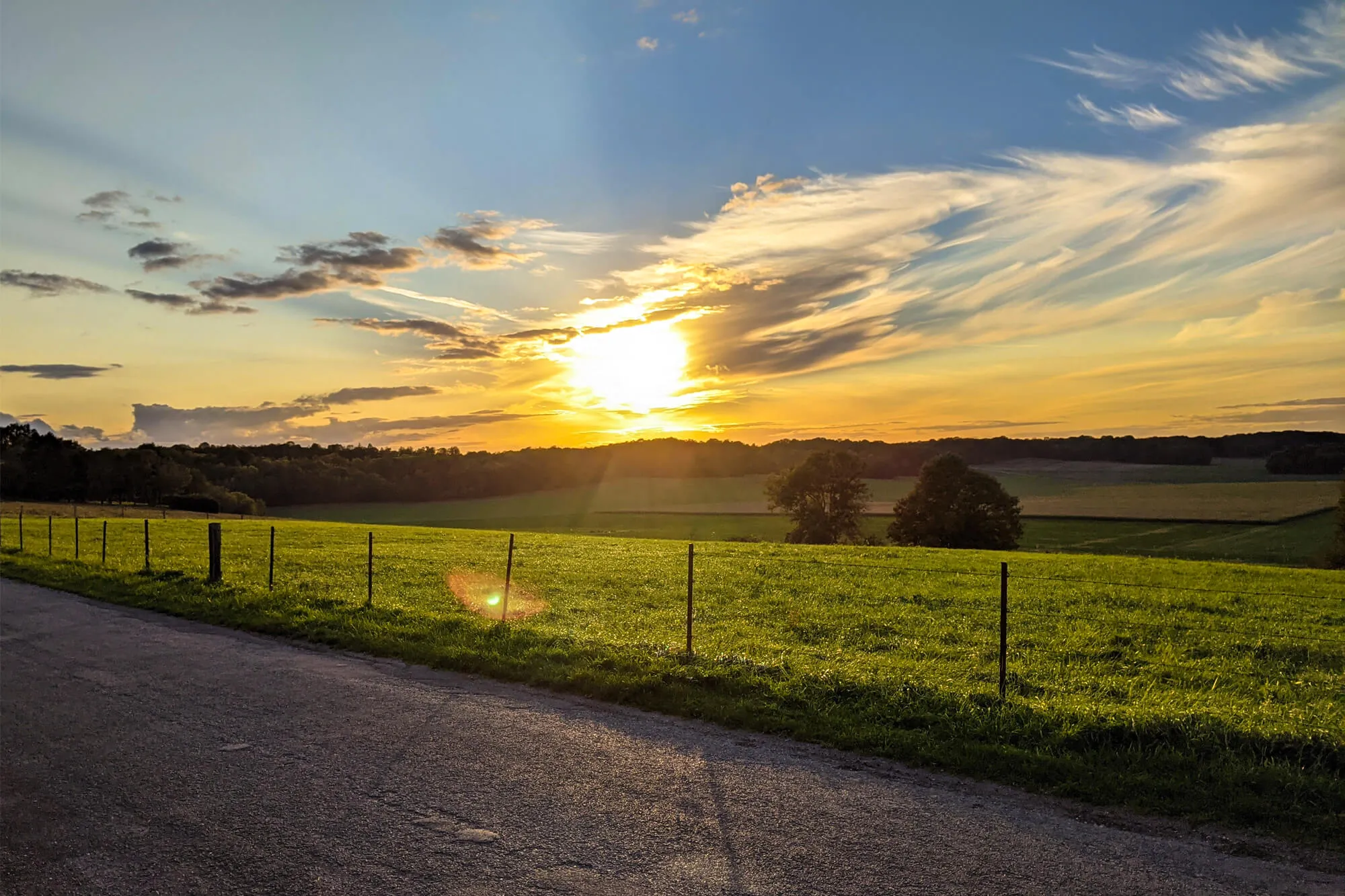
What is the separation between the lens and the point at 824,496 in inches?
2761

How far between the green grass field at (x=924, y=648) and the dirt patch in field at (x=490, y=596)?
13.2 inches

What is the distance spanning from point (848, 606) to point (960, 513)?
42.9 metres

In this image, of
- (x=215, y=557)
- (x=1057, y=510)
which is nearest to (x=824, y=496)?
(x=1057, y=510)

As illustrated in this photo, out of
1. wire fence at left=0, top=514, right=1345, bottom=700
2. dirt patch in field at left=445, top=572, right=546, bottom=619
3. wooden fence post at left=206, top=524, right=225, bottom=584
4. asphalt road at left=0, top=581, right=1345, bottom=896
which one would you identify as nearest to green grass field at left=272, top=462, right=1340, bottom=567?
wire fence at left=0, top=514, right=1345, bottom=700

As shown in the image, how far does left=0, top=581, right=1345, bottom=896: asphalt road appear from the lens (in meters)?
5.51

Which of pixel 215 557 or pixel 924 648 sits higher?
pixel 215 557

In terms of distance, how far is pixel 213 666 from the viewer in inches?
473

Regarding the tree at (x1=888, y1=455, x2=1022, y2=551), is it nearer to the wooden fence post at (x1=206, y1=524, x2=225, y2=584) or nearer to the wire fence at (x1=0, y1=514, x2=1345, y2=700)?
the wire fence at (x1=0, y1=514, x2=1345, y2=700)

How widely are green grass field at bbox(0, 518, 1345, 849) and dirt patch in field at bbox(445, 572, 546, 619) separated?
0.33 m

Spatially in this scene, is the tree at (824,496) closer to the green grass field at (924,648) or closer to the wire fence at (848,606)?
the wire fence at (848,606)

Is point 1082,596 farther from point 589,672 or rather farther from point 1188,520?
point 1188,520

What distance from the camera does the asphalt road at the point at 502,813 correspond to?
5508 mm

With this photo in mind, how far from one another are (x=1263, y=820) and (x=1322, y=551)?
58368mm

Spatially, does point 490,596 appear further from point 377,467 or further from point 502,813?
point 377,467
